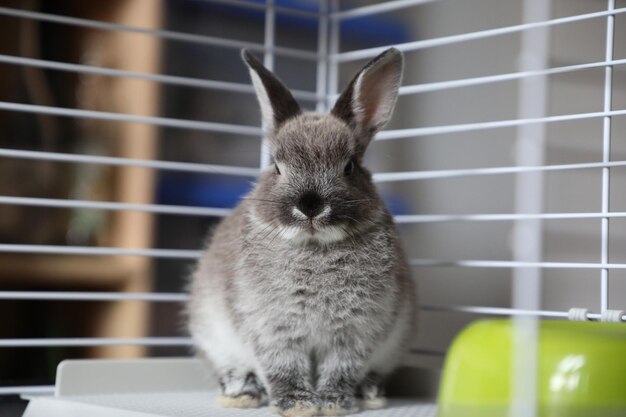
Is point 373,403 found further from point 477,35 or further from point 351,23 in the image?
point 351,23

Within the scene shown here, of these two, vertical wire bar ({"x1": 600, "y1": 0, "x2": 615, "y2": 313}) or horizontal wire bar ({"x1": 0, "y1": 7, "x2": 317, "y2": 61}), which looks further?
horizontal wire bar ({"x1": 0, "y1": 7, "x2": 317, "y2": 61})

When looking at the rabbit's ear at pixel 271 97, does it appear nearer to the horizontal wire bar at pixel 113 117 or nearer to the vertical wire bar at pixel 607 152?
the horizontal wire bar at pixel 113 117

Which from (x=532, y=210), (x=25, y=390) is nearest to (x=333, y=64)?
(x=25, y=390)

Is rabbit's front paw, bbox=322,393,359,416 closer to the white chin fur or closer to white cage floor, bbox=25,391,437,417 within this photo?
white cage floor, bbox=25,391,437,417

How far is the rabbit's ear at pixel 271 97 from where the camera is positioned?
1.46m

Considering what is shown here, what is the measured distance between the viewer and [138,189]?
210cm

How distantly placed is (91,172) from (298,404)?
111cm

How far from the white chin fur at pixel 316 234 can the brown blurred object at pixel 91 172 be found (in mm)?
845

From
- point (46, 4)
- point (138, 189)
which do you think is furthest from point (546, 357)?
point (46, 4)

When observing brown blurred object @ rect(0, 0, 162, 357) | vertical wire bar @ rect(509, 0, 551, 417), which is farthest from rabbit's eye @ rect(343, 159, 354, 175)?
brown blurred object @ rect(0, 0, 162, 357)

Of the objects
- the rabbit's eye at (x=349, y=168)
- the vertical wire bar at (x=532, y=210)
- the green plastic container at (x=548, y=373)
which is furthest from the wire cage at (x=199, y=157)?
the vertical wire bar at (x=532, y=210)

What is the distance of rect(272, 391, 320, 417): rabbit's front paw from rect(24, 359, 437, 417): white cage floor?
5 cm

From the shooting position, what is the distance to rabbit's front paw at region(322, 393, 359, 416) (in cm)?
134

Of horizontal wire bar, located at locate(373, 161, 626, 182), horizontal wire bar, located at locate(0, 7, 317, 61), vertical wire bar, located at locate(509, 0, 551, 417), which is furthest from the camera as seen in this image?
horizontal wire bar, located at locate(0, 7, 317, 61)
